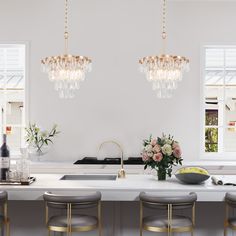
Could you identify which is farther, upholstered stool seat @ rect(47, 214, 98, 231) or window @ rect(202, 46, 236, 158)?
window @ rect(202, 46, 236, 158)

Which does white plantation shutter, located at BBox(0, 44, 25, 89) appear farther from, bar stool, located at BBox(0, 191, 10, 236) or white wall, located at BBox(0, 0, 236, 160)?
bar stool, located at BBox(0, 191, 10, 236)

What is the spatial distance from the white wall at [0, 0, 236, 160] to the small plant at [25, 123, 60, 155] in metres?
0.12

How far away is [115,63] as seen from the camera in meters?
6.12

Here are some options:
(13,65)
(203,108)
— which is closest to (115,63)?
(203,108)

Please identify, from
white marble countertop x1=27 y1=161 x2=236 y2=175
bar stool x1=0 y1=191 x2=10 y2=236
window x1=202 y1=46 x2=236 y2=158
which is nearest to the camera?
bar stool x1=0 y1=191 x2=10 y2=236

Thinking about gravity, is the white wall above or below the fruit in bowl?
above

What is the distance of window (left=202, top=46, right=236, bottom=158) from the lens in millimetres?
6301

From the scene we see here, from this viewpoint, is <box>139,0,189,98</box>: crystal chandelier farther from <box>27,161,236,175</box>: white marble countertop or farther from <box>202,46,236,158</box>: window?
<box>202,46,236,158</box>: window

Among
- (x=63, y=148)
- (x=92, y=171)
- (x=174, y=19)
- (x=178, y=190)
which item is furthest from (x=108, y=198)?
(x=174, y=19)

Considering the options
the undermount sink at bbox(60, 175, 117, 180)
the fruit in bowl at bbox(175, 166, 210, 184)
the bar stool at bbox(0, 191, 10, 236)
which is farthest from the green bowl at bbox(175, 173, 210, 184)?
the bar stool at bbox(0, 191, 10, 236)

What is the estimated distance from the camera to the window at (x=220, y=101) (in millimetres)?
6301

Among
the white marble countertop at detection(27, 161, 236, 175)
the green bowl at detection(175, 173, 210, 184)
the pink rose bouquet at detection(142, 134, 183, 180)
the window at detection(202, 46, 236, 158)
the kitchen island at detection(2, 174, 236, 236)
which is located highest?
the window at detection(202, 46, 236, 158)

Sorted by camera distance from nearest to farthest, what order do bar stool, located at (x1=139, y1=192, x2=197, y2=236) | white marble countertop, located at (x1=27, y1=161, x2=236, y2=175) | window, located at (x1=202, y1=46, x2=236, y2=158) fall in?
bar stool, located at (x1=139, y1=192, x2=197, y2=236) → white marble countertop, located at (x1=27, y1=161, x2=236, y2=175) → window, located at (x1=202, y1=46, x2=236, y2=158)

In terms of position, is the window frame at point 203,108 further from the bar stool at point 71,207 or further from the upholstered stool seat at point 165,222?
the bar stool at point 71,207
